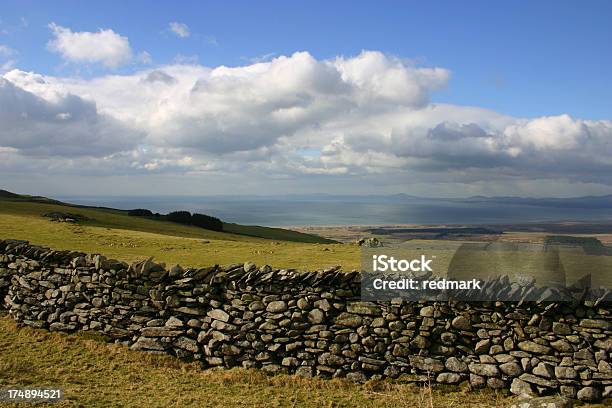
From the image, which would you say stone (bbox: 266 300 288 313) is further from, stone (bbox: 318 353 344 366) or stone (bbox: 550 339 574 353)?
stone (bbox: 550 339 574 353)

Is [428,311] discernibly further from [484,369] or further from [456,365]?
[484,369]

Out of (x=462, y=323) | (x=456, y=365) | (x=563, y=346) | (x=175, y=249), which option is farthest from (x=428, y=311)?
(x=175, y=249)

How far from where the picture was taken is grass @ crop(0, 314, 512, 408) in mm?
9820

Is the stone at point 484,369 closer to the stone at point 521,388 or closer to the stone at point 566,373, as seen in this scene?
the stone at point 521,388

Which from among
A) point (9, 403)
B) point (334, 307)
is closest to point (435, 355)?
point (334, 307)

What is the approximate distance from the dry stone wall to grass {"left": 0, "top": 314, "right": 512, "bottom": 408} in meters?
0.35

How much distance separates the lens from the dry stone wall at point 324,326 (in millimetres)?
9945

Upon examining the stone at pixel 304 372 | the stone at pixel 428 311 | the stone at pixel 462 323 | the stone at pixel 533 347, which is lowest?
the stone at pixel 304 372

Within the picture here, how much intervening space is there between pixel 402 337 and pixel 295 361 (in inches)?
107

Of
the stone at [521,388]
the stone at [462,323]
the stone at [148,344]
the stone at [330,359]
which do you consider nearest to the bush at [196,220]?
the stone at [148,344]

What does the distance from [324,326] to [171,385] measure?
384cm

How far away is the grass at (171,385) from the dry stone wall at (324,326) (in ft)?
1.16

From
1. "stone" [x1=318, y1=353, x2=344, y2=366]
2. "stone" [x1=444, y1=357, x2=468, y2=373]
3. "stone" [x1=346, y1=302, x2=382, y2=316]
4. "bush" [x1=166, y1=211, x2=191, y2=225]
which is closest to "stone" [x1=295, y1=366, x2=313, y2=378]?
"stone" [x1=318, y1=353, x2=344, y2=366]

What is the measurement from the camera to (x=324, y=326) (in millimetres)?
11305
